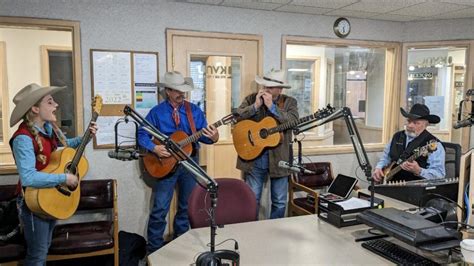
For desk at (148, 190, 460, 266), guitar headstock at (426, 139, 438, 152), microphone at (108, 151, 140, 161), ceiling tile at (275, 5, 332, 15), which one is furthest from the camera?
ceiling tile at (275, 5, 332, 15)

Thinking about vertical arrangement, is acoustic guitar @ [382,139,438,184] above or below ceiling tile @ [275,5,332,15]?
below

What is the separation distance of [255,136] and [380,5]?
1764mm

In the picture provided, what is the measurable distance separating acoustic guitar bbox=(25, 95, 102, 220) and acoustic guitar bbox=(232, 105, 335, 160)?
4.26ft

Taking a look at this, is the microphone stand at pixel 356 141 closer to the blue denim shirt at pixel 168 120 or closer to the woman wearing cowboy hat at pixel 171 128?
the woman wearing cowboy hat at pixel 171 128

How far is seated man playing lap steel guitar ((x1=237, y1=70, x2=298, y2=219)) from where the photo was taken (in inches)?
132

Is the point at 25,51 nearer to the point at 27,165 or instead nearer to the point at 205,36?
the point at 205,36

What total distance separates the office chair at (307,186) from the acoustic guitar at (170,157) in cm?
104

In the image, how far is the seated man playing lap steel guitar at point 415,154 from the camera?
3102mm

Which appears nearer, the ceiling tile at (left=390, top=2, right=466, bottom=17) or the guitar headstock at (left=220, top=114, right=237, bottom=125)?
the guitar headstock at (left=220, top=114, right=237, bottom=125)

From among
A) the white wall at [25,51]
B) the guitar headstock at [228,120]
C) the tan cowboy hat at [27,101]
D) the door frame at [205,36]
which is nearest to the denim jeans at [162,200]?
the guitar headstock at [228,120]

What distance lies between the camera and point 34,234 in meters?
2.39

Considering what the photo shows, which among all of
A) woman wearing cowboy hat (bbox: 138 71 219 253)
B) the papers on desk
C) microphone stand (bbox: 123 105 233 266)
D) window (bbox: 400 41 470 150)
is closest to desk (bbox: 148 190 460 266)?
the papers on desk

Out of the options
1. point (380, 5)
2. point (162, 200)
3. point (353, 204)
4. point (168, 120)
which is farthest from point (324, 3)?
point (162, 200)

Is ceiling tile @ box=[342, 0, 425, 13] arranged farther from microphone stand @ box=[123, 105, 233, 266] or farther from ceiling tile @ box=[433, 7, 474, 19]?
microphone stand @ box=[123, 105, 233, 266]
